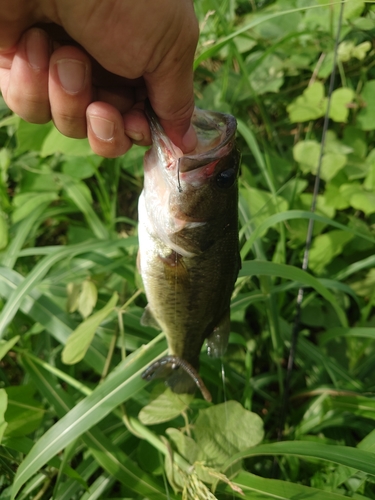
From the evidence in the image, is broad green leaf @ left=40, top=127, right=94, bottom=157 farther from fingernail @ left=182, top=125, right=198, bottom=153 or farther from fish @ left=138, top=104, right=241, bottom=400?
fingernail @ left=182, top=125, right=198, bottom=153

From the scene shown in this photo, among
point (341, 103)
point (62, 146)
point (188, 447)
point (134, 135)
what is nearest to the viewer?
point (134, 135)

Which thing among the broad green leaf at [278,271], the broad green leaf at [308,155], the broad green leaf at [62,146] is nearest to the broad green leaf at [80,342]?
the broad green leaf at [278,271]

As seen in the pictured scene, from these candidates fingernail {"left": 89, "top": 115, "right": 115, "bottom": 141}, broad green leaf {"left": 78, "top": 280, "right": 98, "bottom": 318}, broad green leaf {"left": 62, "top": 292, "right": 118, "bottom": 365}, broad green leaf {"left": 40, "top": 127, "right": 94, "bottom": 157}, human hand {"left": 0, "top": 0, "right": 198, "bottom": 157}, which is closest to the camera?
human hand {"left": 0, "top": 0, "right": 198, "bottom": 157}

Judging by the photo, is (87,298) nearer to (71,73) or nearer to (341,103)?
(71,73)

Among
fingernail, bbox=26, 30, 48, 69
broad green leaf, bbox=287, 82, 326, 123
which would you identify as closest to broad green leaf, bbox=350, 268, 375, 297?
broad green leaf, bbox=287, 82, 326, 123

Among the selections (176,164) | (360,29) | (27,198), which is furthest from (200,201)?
(360,29)

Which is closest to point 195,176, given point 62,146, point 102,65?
point 102,65
